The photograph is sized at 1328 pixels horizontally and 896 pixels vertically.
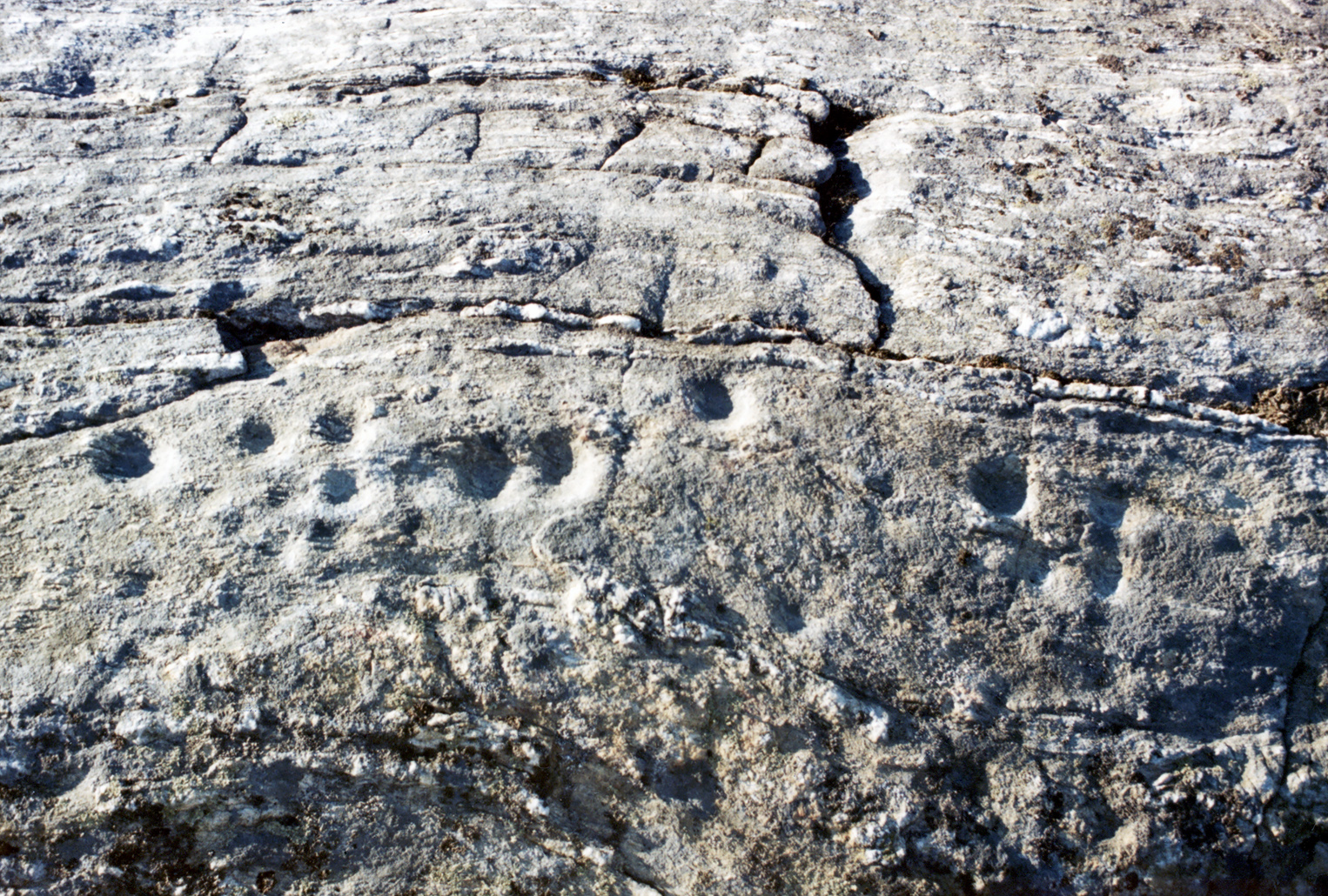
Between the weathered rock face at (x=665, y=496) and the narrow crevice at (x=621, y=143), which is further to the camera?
the narrow crevice at (x=621, y=143)

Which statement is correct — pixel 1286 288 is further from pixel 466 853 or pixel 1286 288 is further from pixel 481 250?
pixel 466 853

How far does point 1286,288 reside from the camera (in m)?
2.94

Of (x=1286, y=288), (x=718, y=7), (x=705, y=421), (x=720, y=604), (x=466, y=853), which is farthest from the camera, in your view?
(x=718, y=7)

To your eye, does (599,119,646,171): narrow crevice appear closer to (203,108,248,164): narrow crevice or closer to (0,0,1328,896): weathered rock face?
(0,0,1328,896): weathered rock face

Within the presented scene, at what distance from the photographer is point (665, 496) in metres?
2.57

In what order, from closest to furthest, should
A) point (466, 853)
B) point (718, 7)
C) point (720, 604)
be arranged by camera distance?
1. point (466, 853)
2. point (720, 604)
3. point (718, 7)

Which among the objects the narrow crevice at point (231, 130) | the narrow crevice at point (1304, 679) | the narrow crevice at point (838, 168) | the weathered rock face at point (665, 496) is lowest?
the narrow crevice at point (1304, 679)

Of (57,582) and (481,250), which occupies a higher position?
(481,250)

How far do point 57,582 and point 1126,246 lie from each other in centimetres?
369

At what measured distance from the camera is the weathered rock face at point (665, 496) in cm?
227

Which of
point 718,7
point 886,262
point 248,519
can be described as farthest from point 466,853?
point 718,7

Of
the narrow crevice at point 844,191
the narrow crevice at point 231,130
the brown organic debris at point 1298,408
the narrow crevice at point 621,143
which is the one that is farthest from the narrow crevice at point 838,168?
the narrow crevice at point 231,130

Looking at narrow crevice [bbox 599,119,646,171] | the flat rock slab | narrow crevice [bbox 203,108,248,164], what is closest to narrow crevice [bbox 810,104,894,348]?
narrow crevice [bbox 599,119,646,171]

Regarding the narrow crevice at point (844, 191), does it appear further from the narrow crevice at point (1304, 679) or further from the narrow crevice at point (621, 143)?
the narrow crevice at point (1304, 679)
